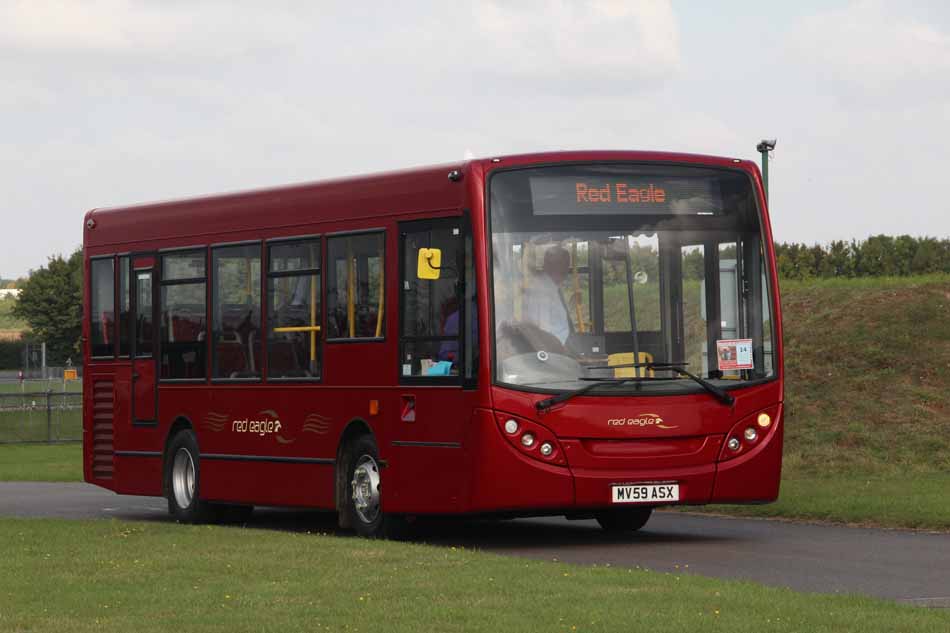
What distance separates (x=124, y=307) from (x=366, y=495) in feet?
17.4

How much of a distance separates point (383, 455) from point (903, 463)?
38.8ft

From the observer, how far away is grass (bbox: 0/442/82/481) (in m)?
34.0

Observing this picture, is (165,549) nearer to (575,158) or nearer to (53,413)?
(575,158)

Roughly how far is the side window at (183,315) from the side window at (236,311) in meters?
0.29

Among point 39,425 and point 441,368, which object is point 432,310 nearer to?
point 441,368

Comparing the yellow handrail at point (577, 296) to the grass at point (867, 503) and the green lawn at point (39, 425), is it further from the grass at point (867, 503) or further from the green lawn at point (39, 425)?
the green lawn at point (39, 425)

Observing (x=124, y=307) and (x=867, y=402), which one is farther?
(x=867, y=402)

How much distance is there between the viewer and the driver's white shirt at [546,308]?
51.8 feet

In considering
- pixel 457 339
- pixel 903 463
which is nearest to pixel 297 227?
pixel 457 339

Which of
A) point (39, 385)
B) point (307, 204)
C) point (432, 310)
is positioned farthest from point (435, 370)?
point (39, 385)

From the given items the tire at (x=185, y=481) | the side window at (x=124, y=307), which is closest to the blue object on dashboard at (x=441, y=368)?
the tire at (x=185, y=481)

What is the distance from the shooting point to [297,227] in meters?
18.3

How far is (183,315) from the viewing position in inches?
798

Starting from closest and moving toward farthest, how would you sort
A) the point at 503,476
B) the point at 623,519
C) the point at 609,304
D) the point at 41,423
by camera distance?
the point at 503,476 < the point at 609,304 < the point at 623,519 < the point at 41,423
